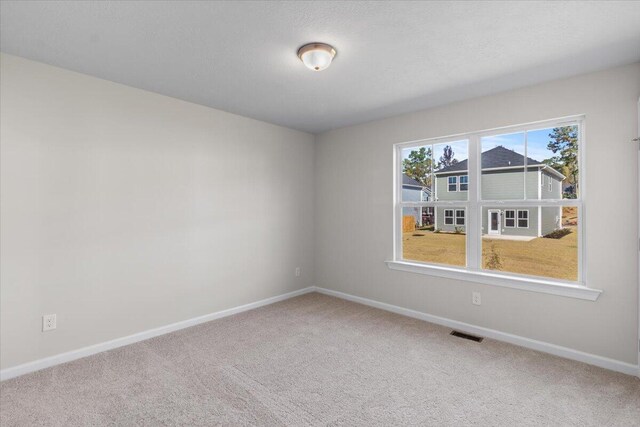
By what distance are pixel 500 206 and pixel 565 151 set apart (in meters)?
0.72

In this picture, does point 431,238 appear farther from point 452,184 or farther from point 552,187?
point 552,187

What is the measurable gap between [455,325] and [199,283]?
9.25ft

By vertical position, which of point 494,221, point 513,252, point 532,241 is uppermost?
point 494,221

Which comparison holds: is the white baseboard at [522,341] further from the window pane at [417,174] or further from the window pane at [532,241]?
the window pane at [417,174]

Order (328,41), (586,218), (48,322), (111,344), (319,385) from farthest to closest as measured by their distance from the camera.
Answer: (111,344) < (586,218) < (48,322) < (319,385) < (328,41)

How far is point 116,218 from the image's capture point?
115 inches

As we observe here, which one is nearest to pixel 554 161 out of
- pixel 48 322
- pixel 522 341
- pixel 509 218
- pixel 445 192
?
pixel 509 218

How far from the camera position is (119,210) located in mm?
2941

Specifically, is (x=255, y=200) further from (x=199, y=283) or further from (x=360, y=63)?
(x=360, y=63)

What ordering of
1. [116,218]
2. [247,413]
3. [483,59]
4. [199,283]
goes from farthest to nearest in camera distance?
[199,283]
[116,218]
[483,59]
[247,413]

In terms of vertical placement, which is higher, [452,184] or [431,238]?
[452,184]

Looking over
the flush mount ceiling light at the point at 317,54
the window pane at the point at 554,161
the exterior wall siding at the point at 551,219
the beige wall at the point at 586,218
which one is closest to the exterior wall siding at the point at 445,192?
the beige wall at the point at 586,218

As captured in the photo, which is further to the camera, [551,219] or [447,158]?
[447,158]

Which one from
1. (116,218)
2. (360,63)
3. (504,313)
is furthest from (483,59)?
(116,218)
